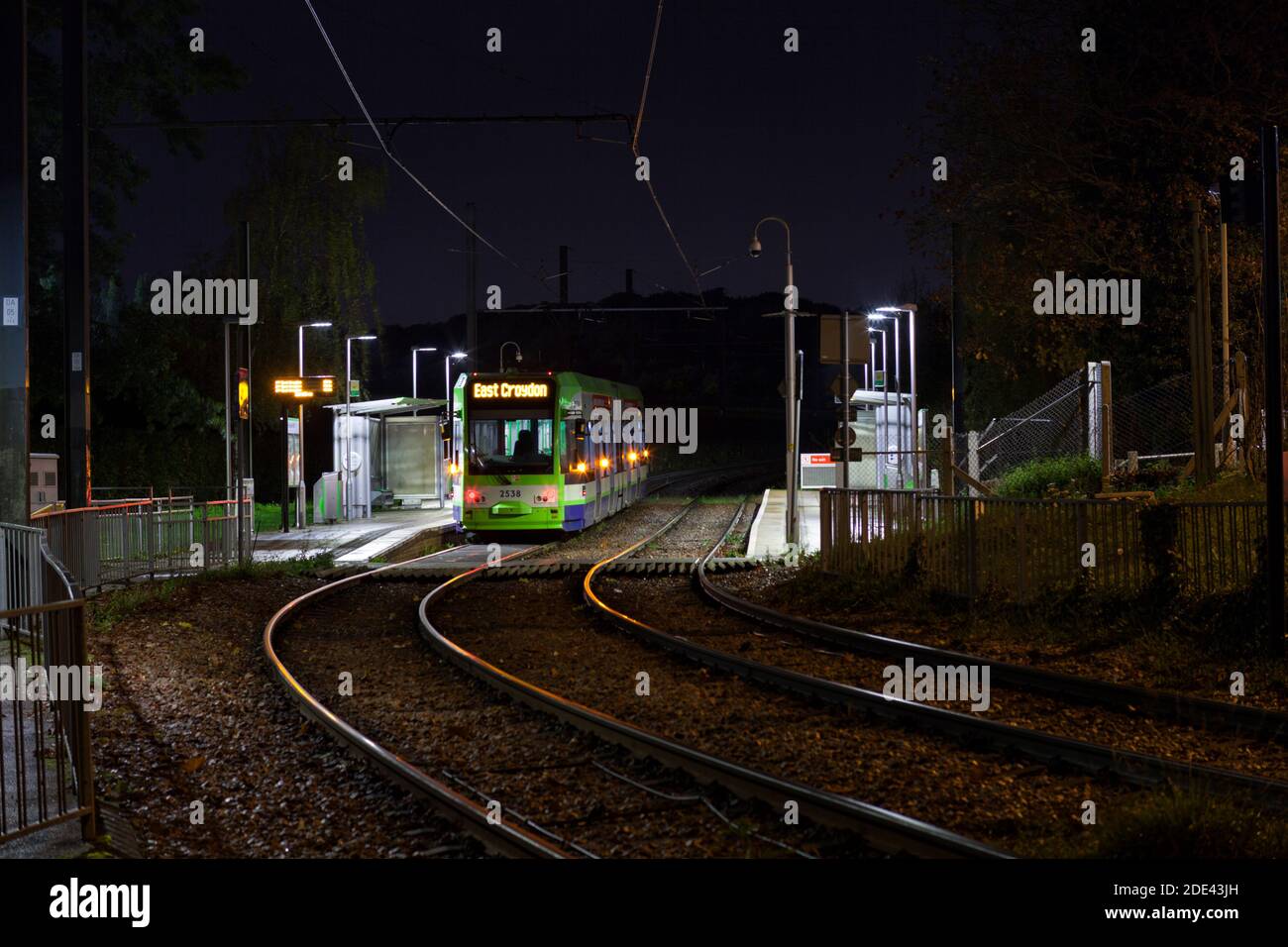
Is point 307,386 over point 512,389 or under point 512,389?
over

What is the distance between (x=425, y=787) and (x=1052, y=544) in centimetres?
838

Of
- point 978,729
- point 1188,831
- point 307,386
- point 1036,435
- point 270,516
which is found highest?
point 307,386

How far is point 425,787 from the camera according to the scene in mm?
7465

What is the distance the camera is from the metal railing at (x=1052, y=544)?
12109 millimetres

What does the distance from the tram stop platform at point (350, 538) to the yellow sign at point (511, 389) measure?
12.3 ft

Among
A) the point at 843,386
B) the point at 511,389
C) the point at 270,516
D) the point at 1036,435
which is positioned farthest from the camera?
the point at 270,516

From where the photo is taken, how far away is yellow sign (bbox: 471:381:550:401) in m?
25.4

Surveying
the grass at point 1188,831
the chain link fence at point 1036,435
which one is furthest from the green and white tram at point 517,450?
the grass at point 1188,831

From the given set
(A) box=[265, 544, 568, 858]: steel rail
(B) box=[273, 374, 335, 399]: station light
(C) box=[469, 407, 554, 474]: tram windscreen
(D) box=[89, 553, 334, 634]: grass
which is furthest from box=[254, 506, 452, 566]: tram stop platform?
(A) box=[265, 544, 568, 858]: steel rail

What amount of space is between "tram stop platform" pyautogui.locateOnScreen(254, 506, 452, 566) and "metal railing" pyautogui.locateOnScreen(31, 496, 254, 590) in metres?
1.88

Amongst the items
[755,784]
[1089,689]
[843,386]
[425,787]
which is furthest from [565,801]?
[843,386]

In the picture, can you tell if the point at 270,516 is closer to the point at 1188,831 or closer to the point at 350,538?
the point at 350,538

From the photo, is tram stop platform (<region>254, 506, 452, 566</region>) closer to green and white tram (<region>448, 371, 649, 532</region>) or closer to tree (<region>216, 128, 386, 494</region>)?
green and white tram (<region>448, 371, 649, 532</region>)

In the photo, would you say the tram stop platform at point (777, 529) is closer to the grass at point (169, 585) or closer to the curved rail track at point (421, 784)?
→ the grass at point (169, 585)
